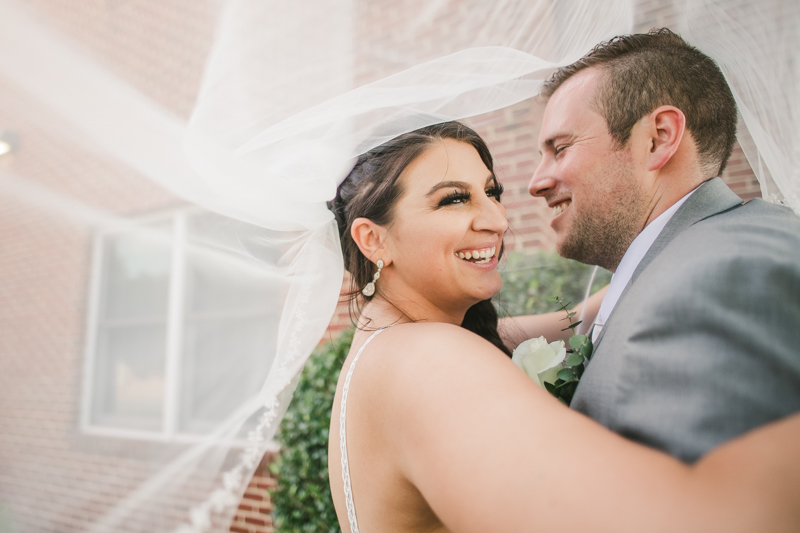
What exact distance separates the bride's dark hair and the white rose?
2.34ft

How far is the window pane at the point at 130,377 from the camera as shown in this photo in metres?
5.39

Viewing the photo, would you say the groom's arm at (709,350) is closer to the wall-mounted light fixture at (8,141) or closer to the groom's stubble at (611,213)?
the groom's stubble at (611,213)

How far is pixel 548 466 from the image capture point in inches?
32.6

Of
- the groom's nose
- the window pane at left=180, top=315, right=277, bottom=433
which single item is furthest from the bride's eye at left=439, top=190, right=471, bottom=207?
the window pane at left=180, top=315, right=277, bottom=433

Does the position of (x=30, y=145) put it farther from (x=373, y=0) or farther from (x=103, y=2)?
(x=373, y=0)

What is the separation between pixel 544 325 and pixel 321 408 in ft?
6.63

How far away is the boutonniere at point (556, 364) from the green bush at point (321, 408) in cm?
211

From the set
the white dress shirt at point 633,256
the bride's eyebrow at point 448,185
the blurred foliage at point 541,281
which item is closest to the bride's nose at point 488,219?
the bride's eyebrow at point 448,185

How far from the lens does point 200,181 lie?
1.62 m

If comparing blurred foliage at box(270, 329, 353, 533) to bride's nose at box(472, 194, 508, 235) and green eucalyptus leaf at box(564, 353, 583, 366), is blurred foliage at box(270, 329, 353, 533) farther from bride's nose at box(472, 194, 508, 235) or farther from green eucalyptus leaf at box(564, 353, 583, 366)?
green eucalyptus leaf at box(564, 353, 583, 366)

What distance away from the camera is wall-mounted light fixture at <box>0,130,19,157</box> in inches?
71.4

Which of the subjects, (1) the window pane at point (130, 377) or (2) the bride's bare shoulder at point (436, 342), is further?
(1) the window pane at point (130, 377)

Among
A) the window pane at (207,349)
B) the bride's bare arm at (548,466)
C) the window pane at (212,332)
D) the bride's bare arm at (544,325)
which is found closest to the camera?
the bride's bare arm at (548,466)

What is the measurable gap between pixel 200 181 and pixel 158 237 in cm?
107
